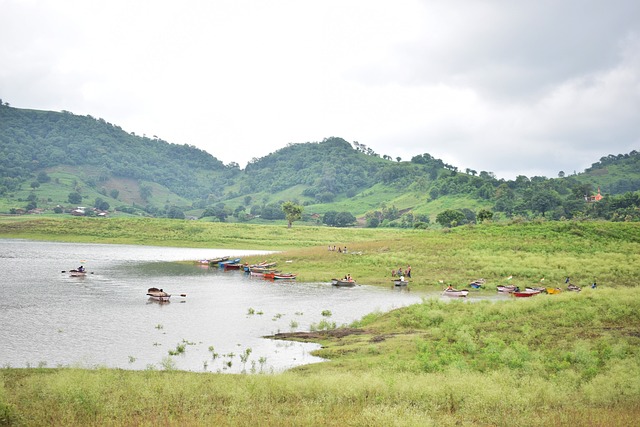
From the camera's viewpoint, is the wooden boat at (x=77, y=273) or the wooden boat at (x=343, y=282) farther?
the wooden boat at (x=77, y=273)

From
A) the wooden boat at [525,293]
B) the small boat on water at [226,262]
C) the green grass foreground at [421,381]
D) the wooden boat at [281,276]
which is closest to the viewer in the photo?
the green grass foreground at [421,381]

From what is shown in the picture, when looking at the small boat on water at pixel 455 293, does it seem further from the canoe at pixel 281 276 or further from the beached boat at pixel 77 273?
the beached boat at pixel 77 273

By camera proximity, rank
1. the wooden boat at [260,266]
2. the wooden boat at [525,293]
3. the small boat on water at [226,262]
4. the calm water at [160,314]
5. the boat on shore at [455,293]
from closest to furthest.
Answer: the calm water at [160,314] → the wooden boat at [525,293] → the boat on shore at [455,293] → the wooden boat at [260,266] → the small boat on water at [226,262]

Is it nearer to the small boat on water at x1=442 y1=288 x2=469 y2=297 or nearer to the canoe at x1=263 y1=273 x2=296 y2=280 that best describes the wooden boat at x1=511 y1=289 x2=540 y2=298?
the small boat on water at x1=442 y1=288 x2=469 y2=297

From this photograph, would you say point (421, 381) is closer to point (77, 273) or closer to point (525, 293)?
point (525, 293)

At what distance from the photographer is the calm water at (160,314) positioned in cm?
3522

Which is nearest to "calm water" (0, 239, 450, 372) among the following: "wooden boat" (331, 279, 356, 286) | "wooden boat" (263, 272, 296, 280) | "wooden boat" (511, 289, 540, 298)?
"wooden boat" (331, 279, 356, 286)

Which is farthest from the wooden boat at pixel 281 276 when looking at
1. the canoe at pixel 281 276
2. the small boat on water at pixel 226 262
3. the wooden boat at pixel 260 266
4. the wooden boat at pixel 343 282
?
the small boat on water at pixel 226 262

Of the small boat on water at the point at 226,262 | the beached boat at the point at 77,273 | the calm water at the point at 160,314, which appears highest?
the small boat on water at the point at 226,262

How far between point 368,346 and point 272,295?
30042mm

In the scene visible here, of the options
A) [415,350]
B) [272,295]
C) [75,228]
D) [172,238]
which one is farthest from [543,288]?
[75,228]

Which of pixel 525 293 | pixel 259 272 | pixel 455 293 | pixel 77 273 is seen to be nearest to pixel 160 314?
pixel 77 273

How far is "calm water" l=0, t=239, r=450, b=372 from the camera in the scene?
35.2 m

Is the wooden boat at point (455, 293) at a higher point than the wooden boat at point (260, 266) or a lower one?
lower
